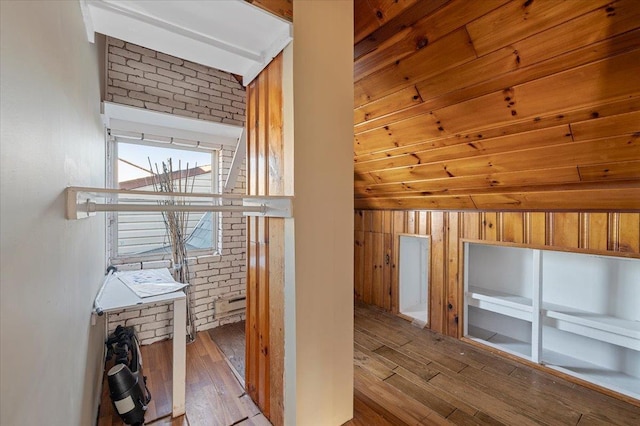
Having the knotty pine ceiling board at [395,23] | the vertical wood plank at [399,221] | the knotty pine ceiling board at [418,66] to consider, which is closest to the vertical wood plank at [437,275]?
the vertical wood plank at [399,221]

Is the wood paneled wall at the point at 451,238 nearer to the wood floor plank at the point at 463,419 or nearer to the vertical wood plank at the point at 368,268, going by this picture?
the vertical wood plank at the point at 368,268

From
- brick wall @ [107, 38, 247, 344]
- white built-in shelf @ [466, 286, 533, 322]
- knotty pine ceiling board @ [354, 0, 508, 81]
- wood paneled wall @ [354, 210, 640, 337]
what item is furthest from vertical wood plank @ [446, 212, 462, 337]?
brick wall @ [107, 38, 247, 344]

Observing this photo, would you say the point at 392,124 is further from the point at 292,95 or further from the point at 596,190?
the point at 596,190

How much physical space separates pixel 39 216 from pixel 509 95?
212 cm

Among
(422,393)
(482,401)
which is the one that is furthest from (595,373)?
(422,393)

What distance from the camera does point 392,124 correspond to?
2.16 m

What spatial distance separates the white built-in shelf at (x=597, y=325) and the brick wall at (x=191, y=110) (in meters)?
3.05

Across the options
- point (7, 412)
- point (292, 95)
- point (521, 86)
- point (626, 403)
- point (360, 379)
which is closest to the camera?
point (7, 412)

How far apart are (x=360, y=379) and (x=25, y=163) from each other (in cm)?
225

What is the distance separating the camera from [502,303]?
2.51 metres

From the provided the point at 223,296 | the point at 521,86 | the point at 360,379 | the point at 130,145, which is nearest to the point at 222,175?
the point at 130,145

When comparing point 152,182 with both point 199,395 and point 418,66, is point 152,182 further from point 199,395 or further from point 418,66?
point 418,66

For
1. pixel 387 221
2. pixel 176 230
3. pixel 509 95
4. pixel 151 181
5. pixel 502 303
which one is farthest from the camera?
pixel 387 221

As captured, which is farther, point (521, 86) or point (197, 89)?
point (197, 89)
